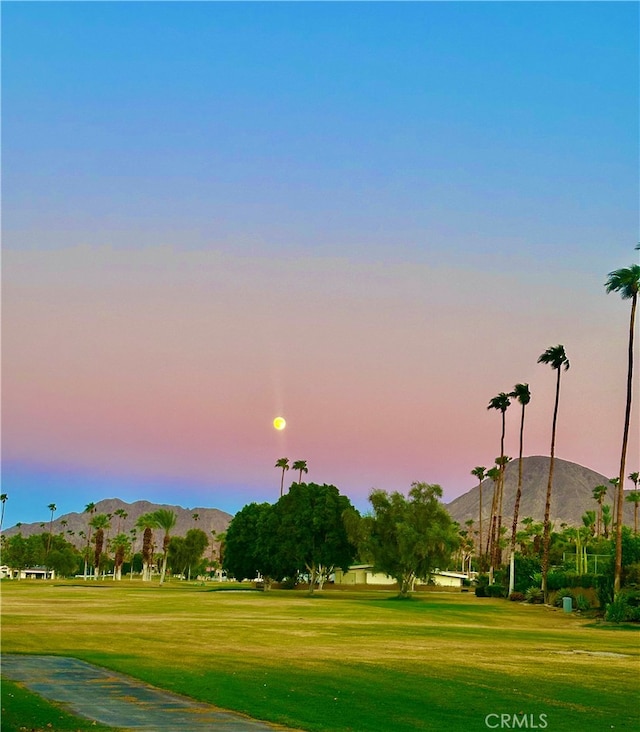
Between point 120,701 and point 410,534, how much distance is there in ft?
261

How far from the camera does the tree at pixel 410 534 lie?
322 ft

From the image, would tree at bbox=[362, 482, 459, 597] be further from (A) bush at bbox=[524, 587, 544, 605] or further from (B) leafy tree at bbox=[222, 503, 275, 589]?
(B) leafy tree at bbox=[222, 503, 275, 589]

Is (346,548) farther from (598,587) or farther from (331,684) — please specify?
(331,684)

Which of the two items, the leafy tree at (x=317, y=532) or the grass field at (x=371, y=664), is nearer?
the grass field at (x=371, y=664)

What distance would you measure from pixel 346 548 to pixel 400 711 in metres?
92.3

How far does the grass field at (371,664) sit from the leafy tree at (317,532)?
175 feet

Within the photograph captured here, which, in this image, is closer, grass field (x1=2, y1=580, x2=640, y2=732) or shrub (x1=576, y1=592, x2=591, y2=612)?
grass field (x1=2, y1=580, x2=640, y2=732)

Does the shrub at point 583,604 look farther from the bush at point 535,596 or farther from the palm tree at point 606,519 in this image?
the palm tree at point 606,519

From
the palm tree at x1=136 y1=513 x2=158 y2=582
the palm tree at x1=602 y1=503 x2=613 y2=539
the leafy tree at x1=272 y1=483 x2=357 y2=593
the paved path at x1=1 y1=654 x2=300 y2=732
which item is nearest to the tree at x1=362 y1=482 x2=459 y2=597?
the leafy tree at x1=272 y1=483 x2=357 y2=593

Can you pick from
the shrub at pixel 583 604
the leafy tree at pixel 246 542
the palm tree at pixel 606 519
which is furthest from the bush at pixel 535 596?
the palm tree at pixel 606 519
